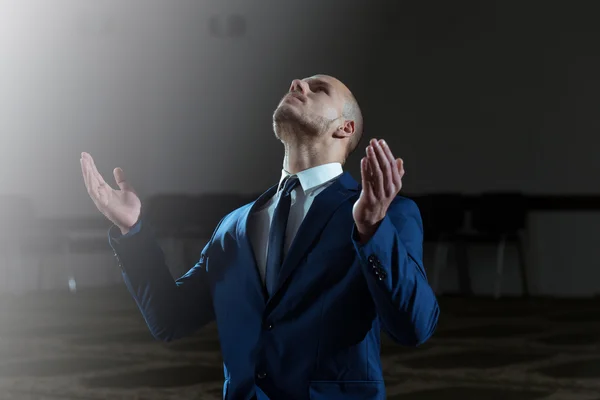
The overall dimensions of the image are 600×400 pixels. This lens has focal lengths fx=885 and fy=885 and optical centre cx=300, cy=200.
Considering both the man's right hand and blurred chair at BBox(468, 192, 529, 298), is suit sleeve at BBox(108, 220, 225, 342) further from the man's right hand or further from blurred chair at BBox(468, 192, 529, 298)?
blurred chair at BBox(468, 192, 529, 298)

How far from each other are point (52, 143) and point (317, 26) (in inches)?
111

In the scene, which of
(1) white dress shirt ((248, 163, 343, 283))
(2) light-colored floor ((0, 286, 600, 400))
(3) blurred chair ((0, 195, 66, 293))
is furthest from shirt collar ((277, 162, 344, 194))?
(3) blurred chair ((0, 195, 66, 293))

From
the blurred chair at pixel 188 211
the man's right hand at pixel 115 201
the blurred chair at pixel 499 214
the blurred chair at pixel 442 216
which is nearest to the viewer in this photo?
the man's right hand at pixel 115 201

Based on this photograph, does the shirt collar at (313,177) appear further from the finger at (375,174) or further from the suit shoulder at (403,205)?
the finger at (375,174)

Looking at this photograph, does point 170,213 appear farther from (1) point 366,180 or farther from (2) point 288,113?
(1) point 366,180

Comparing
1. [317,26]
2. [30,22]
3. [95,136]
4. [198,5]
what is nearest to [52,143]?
[95,136]

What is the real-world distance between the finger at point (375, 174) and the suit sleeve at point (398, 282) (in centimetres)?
7

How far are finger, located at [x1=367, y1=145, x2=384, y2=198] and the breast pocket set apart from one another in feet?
1.15

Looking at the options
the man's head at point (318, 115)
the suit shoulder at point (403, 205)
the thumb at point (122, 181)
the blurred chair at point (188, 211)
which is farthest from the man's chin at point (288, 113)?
the blurred chair at point (188, 211)

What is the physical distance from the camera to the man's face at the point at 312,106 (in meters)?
1.50

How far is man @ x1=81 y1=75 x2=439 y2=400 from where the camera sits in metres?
1.46

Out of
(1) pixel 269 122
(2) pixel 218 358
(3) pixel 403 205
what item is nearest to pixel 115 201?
(3) pixel 403 205

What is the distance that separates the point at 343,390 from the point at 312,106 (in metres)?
0.48

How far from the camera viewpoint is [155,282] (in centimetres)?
161
